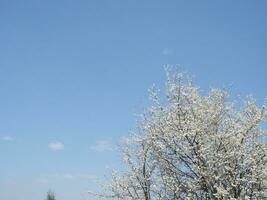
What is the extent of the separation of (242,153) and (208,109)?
2899 mm

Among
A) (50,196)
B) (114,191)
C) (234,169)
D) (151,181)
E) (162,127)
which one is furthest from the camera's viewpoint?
(50,196)

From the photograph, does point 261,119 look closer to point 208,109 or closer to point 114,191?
point 208,109

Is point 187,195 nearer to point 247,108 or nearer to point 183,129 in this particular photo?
point 183,129

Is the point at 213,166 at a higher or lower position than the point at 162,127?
lower

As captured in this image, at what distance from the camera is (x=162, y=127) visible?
19.1 m

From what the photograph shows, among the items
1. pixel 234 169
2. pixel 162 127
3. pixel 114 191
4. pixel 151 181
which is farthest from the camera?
pixel 114 191

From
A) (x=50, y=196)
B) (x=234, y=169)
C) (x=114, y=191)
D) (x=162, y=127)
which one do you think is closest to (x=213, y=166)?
(x=234, y=169)

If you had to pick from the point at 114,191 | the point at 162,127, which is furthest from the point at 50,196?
the point at 162,127

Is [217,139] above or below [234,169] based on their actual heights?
above

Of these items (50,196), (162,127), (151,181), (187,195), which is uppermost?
(50,196)

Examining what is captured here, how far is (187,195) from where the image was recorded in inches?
704

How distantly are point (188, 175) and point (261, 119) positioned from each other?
13.9 feet

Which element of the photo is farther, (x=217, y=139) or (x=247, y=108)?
(x=247, y=108)

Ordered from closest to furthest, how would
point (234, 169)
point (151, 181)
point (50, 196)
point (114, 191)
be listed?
point (234, 169) → point (151, 181) → point (114, 191) → point (50, 196)
